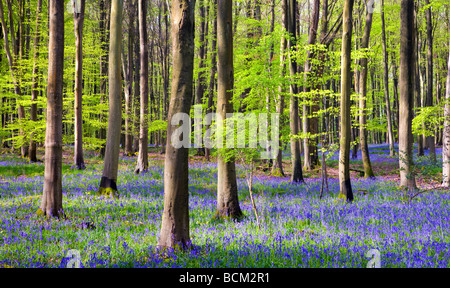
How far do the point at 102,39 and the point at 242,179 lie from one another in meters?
15.7

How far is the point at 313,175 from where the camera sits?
15203 millimetres

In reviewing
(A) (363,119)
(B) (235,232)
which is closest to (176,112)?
(B) (235,232)

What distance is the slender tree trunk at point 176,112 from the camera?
4.20m

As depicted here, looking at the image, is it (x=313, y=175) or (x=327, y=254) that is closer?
(x=327, y=254)

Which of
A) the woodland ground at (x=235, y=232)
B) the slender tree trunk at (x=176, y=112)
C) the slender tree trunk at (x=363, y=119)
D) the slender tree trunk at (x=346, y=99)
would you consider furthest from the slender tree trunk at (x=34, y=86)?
the slender tree trunk at (x=363, y=119)

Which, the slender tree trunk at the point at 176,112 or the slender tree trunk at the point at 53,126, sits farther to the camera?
the slender tree trunk at the point at 53,126

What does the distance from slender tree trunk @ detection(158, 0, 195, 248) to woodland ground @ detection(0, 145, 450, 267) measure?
367mm

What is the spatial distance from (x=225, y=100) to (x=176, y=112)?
2.44 metres

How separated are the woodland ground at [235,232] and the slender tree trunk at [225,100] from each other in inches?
16.7

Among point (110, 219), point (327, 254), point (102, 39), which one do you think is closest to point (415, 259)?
point (327, 254)

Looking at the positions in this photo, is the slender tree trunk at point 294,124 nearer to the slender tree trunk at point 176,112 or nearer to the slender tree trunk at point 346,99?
the slender tree trunk at point 346,99

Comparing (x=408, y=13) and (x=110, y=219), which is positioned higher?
(x=408, y=13)

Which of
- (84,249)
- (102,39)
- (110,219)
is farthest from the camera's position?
(102,39)
